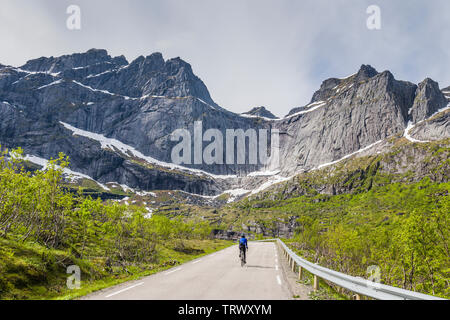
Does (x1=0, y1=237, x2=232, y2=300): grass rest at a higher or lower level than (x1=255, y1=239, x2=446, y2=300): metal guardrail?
lower

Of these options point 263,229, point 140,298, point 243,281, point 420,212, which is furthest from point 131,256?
point 263,229

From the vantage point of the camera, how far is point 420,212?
31.9 metres

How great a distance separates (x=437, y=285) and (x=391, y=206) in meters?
156

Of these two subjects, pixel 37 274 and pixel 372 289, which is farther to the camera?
pixel 37 274

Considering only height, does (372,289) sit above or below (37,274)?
above

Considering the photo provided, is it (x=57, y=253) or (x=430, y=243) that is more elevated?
(x=57, y=253)

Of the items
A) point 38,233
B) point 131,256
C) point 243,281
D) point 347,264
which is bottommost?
point 347,264

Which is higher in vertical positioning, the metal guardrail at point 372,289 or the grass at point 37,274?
the metal guardrail at point 372,289

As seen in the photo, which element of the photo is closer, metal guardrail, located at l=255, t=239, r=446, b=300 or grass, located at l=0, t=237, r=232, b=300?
metal guardrail, located at l=255, t=239, r=446, b=300

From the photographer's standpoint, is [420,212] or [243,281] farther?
[420,212]

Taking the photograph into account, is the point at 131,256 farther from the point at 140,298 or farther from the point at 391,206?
the point at 391,206

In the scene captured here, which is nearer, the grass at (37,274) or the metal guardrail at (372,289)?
the metal guardrail at (372,289)
